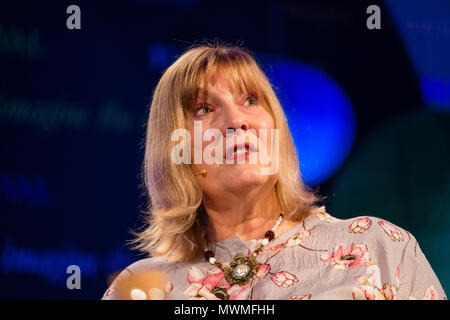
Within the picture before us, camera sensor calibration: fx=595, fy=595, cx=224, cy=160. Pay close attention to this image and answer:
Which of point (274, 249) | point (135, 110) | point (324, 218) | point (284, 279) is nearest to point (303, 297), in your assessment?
point (284, 279)

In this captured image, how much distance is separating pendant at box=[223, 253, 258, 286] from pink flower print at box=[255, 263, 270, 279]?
1cm

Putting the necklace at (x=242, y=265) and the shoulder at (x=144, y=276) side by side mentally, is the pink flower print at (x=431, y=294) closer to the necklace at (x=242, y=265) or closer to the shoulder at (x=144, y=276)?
the necklace at (x=242, y=265)

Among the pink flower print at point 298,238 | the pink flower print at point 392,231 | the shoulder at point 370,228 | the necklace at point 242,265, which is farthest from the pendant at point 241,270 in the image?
the pink flower print at point 392,231

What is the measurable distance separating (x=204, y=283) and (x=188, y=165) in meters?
0.35

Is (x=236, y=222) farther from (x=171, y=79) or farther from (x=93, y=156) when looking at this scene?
(x=93, y=156)

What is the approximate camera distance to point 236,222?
1.75 m

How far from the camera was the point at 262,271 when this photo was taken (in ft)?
5.25

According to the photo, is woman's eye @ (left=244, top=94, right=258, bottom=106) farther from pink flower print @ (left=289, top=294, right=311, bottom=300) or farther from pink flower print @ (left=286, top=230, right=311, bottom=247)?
pink flower print @ (left=289, top=294, right=311, bottom=300)

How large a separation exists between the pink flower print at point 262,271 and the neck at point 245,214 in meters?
0.12

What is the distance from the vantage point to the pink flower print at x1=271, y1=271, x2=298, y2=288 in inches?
59.9

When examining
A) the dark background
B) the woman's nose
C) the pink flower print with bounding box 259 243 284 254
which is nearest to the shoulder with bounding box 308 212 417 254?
the pink flower print with bounding box 259 243 284 254

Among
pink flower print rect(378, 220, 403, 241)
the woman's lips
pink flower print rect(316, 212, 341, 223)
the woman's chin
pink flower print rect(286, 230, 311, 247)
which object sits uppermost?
the woman's lips

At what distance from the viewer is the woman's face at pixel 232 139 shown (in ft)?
5.30

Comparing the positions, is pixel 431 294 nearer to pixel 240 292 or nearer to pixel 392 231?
pixel 392 231
